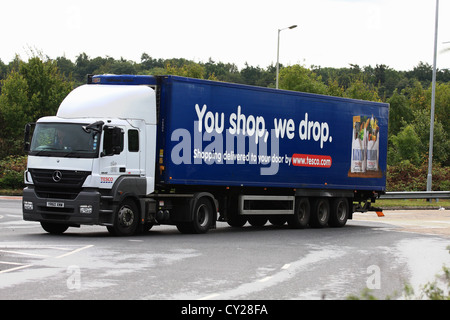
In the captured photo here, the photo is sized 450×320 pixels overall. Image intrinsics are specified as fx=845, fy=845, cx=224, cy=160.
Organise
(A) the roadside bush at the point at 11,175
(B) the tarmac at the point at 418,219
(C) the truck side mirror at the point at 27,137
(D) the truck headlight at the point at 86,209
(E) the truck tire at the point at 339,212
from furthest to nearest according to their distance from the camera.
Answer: (A) the roadside bush at the point at 11,175 < (E) the truck tire at the point at 339,212 < (B) the tarmac at the point at 418,219 < (C) the truck side mirror at the point at 27,137 < (D) the truck headlight at the point at 86,209

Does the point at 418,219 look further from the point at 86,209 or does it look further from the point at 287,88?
the point at 287,88

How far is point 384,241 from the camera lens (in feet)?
66.0

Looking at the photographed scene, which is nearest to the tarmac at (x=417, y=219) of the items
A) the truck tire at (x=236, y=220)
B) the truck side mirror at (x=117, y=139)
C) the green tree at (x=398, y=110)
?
the truck tire at (x=236, y=220)

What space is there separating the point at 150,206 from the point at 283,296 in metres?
9.33

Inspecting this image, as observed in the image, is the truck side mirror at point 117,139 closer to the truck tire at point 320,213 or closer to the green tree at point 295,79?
the truck tire at point 320,213

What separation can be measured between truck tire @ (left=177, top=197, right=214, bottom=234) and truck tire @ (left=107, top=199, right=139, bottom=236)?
65.4 inches

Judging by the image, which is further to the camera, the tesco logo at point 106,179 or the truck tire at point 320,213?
the truck tire at point 320,213

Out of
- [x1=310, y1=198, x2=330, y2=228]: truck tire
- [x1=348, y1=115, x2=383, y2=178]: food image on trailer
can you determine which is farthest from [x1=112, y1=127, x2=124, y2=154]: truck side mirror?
[x1=348, y1=115, x2=383, y2=178]: food image on trailer

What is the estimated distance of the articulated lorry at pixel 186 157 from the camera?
1833cm

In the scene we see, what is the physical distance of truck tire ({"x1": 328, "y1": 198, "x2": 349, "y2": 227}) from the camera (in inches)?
997

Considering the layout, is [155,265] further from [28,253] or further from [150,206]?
[150,206]

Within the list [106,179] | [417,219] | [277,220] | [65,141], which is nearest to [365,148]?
[277,220]

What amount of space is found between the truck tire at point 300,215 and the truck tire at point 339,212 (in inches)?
40.8
